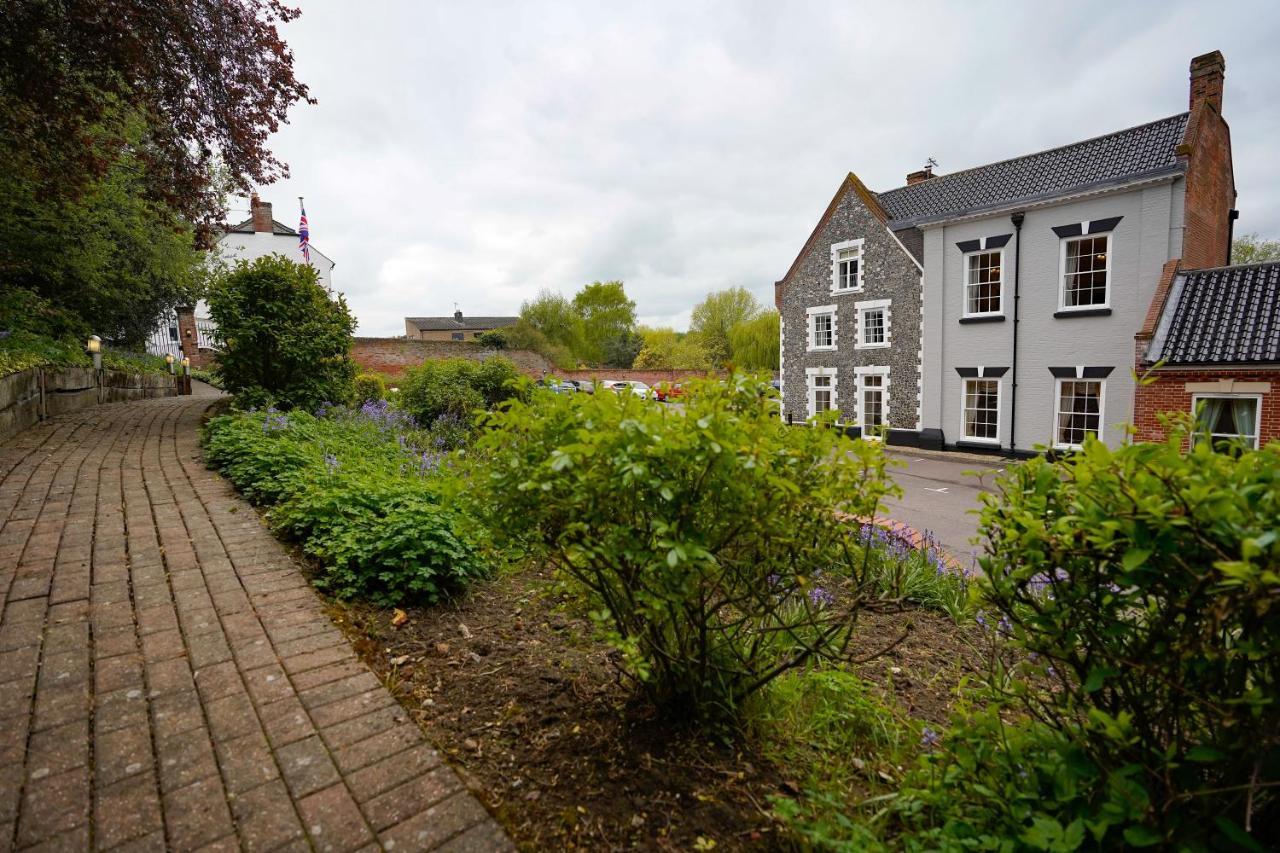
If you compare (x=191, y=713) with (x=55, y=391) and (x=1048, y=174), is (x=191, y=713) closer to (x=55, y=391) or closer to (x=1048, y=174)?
(x=55, y=391)

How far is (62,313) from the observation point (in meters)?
15.1

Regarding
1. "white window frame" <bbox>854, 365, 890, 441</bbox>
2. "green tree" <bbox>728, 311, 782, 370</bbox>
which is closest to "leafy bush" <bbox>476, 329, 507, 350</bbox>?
"green tree" <bbox>728, 311, 782, 370</bbox>

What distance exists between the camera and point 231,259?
24.7 m

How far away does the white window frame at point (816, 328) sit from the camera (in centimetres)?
1936

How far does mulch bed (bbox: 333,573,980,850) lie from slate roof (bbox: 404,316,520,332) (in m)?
72.4

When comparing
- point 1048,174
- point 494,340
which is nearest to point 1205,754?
point 1048,174

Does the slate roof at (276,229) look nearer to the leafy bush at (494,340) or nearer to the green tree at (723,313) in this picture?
the leafy bush at (494,340)

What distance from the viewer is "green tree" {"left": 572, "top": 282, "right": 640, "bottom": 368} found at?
5900 cm

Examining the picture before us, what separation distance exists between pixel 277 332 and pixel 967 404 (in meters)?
16.6

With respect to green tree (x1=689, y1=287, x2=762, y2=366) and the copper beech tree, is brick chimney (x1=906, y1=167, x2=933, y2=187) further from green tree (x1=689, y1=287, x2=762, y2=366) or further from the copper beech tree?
green tree (x1=689, y1=287, x2=762, y2=366)

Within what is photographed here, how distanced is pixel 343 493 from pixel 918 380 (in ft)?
53.9

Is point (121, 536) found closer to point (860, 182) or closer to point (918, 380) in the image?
point (918, 380)

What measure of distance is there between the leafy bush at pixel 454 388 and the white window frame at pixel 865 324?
11.6 meters

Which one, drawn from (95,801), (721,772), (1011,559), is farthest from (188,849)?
(1011,559)
